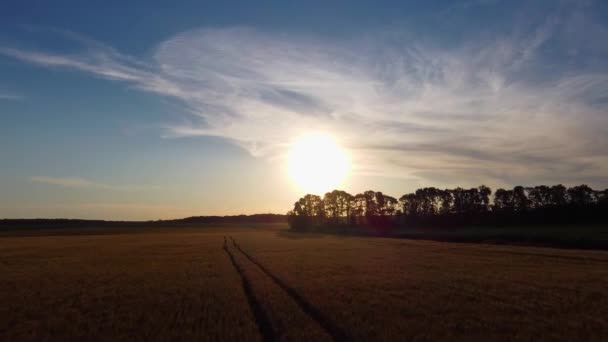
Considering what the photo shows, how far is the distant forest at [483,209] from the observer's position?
11593 cm

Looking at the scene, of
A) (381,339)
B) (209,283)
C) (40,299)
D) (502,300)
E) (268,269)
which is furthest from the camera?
(268,269)

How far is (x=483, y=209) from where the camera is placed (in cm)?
15725

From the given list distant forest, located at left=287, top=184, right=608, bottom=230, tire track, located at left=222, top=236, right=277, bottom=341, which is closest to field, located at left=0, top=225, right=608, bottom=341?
tire track, located at left=222, top=236, right=277, bottom=341

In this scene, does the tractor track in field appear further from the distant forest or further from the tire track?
the distant forest

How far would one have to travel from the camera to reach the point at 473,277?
25766 millimetres

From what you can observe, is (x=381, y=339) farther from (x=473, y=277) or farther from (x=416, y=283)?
(x=473, y=277)

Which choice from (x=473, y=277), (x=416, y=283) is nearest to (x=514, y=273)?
(x=473, y=277)

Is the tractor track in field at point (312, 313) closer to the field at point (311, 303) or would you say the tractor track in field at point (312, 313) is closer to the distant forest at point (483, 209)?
the field at point (311, 303)

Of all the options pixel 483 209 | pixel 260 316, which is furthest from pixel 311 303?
pixel 483 209

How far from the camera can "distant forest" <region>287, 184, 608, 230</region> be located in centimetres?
11593

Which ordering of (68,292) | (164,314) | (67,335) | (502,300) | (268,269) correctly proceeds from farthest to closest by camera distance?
(268,269) < (68,292) < (502,300) < (164,314) < (67,335)

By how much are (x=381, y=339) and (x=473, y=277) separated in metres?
15.2

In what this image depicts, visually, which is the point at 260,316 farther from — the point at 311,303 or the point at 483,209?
the point at 483,209

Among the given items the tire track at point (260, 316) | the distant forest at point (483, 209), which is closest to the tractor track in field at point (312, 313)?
the tire track at point (260, 316)
